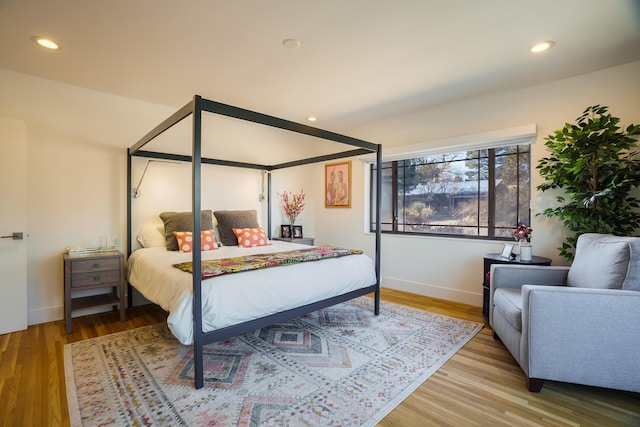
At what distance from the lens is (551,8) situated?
1.96m

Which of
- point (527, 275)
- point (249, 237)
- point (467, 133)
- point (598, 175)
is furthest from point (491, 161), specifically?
point (249, 237)

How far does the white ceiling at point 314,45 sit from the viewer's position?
6.48ft

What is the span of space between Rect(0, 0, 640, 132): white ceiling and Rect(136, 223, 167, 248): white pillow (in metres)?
1.51

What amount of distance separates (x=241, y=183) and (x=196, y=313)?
→ 9.35 ft

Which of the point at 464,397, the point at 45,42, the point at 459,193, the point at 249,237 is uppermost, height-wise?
the point at 45,42

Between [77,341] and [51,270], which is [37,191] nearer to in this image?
[51,270]

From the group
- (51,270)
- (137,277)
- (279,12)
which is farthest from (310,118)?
(51,270)

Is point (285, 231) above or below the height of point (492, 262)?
above

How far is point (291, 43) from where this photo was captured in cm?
238

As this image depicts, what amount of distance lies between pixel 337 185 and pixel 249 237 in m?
1.84

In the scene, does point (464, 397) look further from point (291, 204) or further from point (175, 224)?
point (291, 204)

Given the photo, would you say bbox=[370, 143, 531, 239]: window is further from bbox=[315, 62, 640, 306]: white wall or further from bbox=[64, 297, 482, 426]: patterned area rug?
bbox=[64, 297, 482, 426]: patterned area rug

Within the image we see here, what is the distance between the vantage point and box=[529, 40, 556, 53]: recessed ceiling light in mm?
2371

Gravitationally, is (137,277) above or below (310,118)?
below
